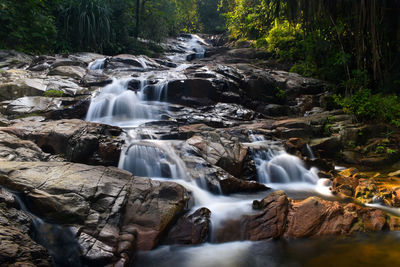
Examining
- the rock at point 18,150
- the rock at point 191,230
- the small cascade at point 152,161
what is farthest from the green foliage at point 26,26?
the rock at point 191,230

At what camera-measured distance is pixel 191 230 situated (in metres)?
3.92

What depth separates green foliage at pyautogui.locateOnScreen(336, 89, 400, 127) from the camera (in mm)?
7793

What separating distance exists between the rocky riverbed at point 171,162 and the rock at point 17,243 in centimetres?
1

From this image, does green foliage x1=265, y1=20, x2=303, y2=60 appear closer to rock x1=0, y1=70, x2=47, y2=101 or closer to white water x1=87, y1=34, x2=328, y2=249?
white water x1=87, y1=34, x2=328, y2=249

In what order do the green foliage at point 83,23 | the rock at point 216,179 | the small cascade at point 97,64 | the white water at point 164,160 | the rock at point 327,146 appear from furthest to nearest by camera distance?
the green foliage at point 83,23
the small cascade at point 97,64
the rock at point 327,146
the rock at point 216,179
the white water at point 164,160

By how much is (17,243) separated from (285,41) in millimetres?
14303

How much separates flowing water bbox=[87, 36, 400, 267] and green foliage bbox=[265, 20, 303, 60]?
671 centimetres

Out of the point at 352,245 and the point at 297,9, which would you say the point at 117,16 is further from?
the point at 352,245

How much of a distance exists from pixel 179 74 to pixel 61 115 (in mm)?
4349

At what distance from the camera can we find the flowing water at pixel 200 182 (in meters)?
3.58

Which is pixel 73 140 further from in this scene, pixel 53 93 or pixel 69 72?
pixel 69 72

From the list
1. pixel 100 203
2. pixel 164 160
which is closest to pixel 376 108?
pixel 164 160

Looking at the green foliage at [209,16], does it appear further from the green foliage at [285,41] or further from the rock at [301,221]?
the rock at [301,221]

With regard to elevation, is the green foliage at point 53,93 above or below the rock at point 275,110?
above
